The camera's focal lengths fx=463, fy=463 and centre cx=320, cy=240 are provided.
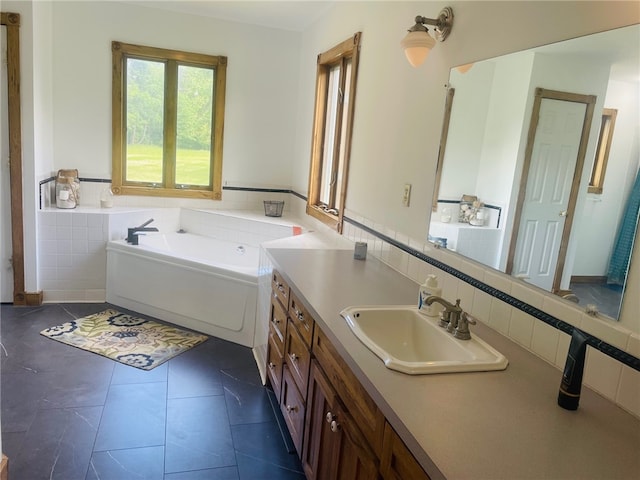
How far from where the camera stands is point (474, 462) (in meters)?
0.95

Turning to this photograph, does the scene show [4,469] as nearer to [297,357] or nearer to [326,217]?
[297,357]

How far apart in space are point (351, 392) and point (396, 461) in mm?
318

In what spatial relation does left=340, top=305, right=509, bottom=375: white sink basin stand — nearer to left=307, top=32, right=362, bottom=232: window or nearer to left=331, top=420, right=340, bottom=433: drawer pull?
left=331, top=420, right=340, bottom=433: drawer pull

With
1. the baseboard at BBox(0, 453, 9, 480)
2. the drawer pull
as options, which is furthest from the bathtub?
the drawer pull

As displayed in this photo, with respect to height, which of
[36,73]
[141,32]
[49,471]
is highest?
[141,32]

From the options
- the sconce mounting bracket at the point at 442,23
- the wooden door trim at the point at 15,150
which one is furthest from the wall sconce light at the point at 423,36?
the wooden door trim at the point at 15,150

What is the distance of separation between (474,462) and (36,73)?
13.1 feet

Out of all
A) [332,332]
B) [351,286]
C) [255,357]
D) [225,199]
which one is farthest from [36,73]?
[332,332]

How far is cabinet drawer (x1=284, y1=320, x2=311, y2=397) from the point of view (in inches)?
77.2

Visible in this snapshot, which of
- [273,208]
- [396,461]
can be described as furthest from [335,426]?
[273,208]

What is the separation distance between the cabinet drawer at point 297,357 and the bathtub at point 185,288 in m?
1.08

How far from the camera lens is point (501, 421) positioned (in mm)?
1104

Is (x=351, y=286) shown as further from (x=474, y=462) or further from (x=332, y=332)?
(x=474, y=462)

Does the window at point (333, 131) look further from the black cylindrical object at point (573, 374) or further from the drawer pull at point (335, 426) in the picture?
the black cylindrical object at point (573, 374)
